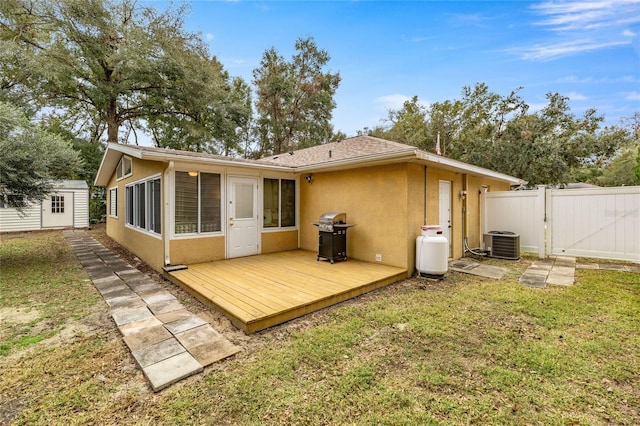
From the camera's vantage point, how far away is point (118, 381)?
2430 millimetres

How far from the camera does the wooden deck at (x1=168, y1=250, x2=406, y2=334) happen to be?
144 inches

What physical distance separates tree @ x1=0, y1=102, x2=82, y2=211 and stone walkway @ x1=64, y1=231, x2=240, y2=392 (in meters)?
3.18

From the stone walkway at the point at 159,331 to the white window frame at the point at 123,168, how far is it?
4094 millimetres

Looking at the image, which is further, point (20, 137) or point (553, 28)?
point (553, 28)

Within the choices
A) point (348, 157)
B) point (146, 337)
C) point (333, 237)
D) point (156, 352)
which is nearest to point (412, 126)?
point (348, 157)

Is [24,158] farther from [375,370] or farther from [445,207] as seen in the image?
[445,207]

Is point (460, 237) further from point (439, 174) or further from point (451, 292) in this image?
point (451, 292)

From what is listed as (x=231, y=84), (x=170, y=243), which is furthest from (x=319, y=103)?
(x=170, y=243)

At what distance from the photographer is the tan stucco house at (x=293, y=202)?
5.77m

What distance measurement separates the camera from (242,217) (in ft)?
22.8

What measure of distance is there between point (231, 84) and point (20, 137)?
16.6 m

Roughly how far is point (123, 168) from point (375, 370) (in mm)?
10476

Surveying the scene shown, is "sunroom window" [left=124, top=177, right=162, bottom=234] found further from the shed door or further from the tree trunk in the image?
the shed door

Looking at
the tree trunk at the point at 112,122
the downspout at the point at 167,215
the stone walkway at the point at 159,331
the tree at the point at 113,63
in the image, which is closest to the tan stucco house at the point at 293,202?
the downspout at the point at 167,215
